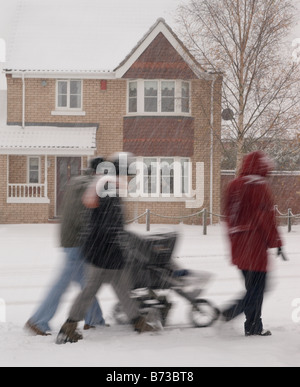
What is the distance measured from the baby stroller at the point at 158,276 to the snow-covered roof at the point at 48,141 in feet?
52.7

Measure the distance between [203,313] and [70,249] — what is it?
1507 mm

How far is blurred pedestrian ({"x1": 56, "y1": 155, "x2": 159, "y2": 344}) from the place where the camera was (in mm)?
5586

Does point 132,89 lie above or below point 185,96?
above

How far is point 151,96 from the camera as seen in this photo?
23250 mm

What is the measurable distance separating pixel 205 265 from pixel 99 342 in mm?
6235

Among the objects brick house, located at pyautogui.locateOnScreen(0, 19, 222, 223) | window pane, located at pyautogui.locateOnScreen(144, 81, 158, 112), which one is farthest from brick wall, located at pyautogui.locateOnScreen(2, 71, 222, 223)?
window pane, located at pyautogui.locateOnScreen(144, 81, 158, 112)

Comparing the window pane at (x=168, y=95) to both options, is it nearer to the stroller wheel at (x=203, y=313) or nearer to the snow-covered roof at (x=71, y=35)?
the snow-covered roof at (x=71, y=35)

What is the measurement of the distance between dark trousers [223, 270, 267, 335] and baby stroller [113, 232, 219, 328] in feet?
1.42

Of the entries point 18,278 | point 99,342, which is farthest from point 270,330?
point 18,278

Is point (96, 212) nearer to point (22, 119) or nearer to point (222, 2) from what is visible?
point (222, 2)

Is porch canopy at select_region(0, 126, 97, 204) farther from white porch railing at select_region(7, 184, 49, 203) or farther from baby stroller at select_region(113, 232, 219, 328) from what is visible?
baby stroller at select_region(113, 232, 219, 328)

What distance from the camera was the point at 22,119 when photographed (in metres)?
23.7

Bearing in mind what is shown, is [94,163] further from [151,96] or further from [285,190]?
[285,190]

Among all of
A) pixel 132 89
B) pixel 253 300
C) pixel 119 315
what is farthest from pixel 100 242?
pixel 132 89
